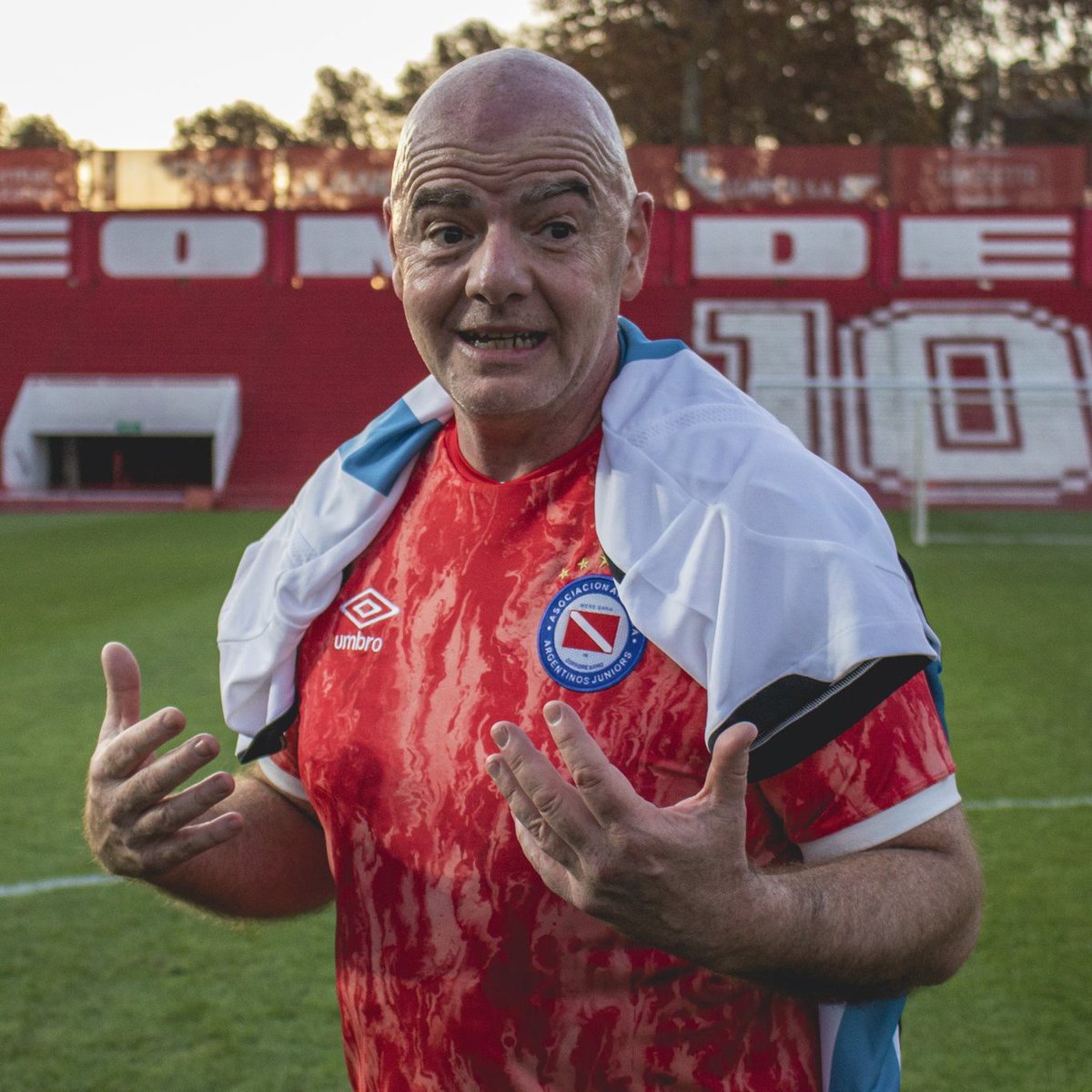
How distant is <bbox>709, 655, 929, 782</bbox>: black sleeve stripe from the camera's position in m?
1.50

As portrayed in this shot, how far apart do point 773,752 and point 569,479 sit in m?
0.48

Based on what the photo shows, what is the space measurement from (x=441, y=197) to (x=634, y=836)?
852mm

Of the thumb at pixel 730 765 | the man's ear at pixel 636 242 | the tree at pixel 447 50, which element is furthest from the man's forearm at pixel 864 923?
the tree at pixel 447 50

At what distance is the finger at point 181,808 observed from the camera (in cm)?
167

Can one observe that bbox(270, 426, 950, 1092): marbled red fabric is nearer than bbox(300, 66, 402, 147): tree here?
Yes

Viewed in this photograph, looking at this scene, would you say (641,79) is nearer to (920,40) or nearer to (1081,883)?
(920,40)

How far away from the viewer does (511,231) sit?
1765 mm

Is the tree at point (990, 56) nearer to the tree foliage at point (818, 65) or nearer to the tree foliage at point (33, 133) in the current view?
the tree foliage at point (818, 65)

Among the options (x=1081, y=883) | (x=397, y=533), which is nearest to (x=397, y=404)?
(x=397, y=533)

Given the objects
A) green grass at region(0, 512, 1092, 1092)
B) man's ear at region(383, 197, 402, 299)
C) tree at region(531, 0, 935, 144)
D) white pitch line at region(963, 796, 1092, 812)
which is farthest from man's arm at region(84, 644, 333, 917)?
tree at region(531, 0, 935, 144)

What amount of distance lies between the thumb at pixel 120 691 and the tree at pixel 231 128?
5591 centimetres

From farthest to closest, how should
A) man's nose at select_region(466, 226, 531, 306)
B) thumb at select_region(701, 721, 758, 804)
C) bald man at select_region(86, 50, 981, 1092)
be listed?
1. man's nose at select_region(466, 226, 531, 306)
2. bald man at select_region(86, 50, 981, 1092)
3. thumb at select_region(701, 721, 758, 804)

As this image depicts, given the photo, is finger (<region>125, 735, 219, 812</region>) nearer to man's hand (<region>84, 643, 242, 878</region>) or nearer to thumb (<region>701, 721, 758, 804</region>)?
man's hand (<region>84, 643, 242, 878</region>)

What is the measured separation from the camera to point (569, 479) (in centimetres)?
182
